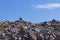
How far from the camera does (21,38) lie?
79.0ft

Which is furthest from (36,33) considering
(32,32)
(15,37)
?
(15,37)

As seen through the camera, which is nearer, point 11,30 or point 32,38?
point 32,38

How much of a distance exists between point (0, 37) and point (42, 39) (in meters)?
3.90

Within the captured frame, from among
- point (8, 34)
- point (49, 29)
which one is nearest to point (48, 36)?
point (49, 29)

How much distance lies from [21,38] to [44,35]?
2.00 metres

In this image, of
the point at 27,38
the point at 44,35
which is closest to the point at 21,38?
the point at 27,38

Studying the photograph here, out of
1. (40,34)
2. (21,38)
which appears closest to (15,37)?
(21,38)

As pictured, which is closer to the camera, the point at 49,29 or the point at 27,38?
the point at 27,38

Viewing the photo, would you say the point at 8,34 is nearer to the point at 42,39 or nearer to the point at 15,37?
the point at 15,37

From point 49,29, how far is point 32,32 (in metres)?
2.10

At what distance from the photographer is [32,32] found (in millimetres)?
24453

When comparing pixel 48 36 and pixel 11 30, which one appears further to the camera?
pixel 11 30

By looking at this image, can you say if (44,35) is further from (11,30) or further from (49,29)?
(11,30)

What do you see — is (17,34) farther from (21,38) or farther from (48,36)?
(48,36)
